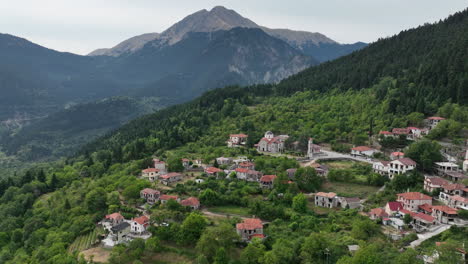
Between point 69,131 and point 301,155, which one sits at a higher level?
point 301,155

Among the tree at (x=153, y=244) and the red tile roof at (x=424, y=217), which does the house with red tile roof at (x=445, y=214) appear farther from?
the tree at (x=153, y=244)

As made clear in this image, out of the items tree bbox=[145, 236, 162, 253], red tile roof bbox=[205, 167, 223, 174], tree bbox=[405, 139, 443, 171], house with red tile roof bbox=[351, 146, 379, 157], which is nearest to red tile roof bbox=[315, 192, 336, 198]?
tree bbox=[405, 139, 443, 171]

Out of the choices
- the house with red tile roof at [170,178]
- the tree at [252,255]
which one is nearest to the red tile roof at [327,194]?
the tree at [252,255]

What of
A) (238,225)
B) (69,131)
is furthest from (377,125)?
(69,131)

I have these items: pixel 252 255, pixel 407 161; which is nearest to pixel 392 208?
pixel 407 161

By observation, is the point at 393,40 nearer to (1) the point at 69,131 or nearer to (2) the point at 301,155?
(2) the point at 301,155

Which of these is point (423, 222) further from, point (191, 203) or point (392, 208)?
point (191, 203)
